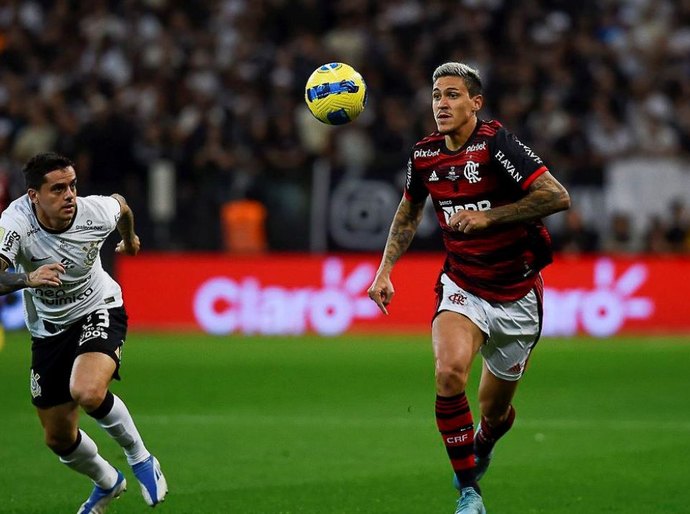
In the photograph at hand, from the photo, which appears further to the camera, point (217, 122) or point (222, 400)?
point (217, 122)

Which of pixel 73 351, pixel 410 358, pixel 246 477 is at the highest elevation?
pixel 73 351

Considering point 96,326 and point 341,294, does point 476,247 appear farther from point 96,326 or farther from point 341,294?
point 341,294

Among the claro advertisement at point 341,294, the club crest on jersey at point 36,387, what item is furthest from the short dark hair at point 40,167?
the claro advertisement at point 341,294

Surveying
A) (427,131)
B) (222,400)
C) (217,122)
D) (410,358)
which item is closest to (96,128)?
(217,122)

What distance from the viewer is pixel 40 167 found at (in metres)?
7.07

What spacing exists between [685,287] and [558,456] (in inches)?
352

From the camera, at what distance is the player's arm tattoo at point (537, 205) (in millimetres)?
6973

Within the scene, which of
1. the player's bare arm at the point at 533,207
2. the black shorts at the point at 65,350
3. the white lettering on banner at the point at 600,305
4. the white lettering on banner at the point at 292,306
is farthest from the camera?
the white lettering on banner at the point at 292,306

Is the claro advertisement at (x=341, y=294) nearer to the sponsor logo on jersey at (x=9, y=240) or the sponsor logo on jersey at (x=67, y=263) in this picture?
the sponsor logo on jersey at (x=67, y=263)

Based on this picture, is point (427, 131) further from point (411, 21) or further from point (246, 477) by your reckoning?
point (246, 477)

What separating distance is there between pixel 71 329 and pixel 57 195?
79 cm

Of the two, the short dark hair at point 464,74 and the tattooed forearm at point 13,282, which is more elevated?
the short dark hair at point 464,74

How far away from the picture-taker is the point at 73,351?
23.9 ft

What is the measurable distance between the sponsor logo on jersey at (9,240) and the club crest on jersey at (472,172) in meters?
2.53
